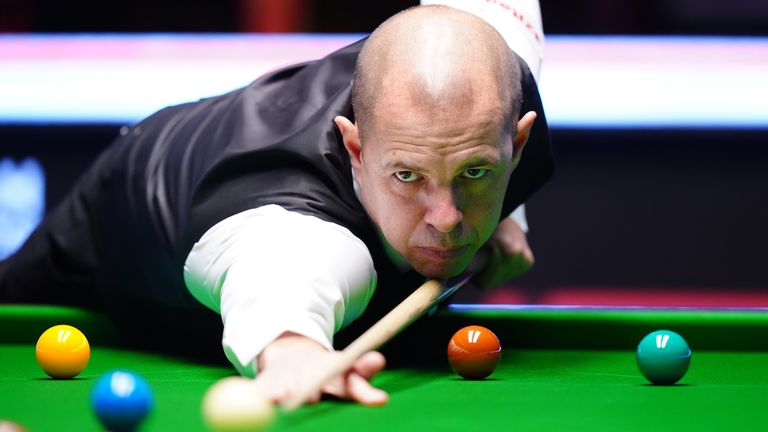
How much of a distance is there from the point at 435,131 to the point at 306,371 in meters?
0.70

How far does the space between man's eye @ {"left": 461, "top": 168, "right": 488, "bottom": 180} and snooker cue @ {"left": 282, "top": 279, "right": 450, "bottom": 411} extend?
31 cm

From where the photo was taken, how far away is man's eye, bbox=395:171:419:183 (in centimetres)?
280

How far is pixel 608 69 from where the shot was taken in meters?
7.57

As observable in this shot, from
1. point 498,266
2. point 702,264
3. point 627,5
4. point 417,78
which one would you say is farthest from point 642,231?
point 417,78

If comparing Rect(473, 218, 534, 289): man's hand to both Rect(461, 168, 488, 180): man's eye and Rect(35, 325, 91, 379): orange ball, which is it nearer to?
Rect(461, 168, 488, 180): man's eye

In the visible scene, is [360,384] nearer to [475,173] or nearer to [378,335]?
[378,335]

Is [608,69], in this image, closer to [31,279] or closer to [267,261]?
[31,279]

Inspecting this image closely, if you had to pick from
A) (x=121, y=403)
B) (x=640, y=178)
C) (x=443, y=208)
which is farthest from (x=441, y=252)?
(x=640, y=178)

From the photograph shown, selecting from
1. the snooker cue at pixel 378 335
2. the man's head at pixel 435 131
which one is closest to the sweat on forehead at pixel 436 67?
the man's head at pixel 435 131

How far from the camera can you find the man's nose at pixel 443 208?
2.78m

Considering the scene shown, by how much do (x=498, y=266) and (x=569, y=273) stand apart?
3730mm

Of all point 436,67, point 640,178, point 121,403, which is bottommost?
point 121,403

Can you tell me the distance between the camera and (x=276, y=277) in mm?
2611

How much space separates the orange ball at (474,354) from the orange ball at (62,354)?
84 centimetres
